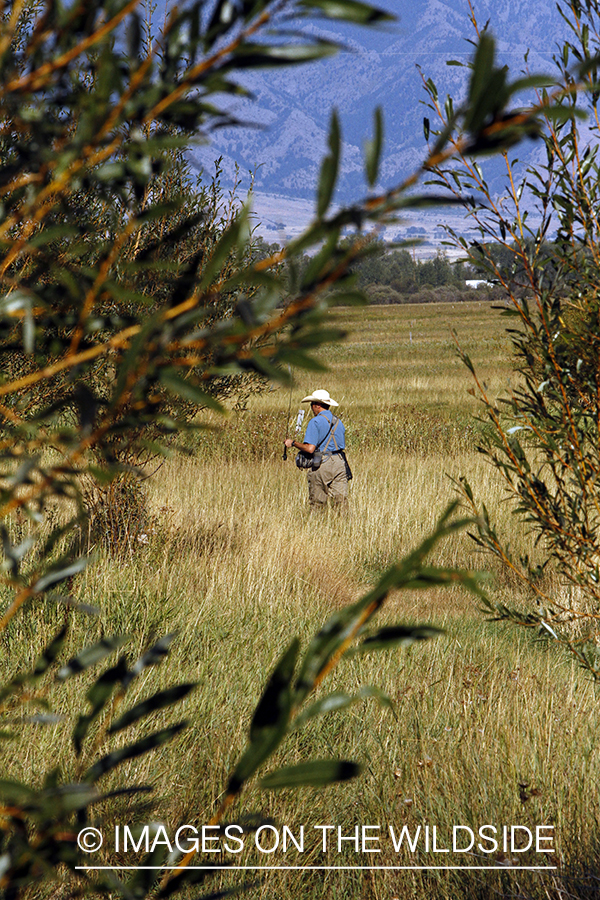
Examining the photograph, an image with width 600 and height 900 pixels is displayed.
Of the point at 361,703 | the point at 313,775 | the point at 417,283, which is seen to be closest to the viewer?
the point at 313,775

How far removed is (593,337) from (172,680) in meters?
2.90

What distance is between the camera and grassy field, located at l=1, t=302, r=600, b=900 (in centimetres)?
283

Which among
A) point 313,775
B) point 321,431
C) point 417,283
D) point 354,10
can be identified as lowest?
point 321,431

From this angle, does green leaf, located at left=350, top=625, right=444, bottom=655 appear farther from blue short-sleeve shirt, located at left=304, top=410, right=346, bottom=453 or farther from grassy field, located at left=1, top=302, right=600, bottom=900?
blue short-sleeve shirt, located at left=304, top=410, right=346, bottom=453

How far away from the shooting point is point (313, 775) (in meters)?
0.77

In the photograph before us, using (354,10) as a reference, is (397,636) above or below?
below


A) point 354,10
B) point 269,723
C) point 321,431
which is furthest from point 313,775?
point 321,431

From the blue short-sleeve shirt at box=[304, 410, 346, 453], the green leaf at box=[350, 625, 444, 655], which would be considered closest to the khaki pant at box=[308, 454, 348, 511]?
the blue short-sleeve shirt at box=[304, 410, 346, 453]

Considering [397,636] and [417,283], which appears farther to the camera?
[417,283]

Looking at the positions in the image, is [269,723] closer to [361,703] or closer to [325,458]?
[361,703]

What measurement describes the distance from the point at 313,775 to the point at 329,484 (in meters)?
8.35

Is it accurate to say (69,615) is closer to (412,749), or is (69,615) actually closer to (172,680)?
(172,680)

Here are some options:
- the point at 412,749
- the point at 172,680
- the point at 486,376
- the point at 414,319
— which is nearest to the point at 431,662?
the point at 412,749

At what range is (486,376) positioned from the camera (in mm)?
29766
